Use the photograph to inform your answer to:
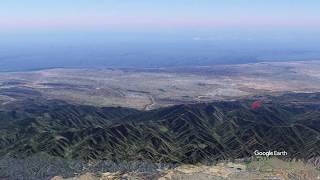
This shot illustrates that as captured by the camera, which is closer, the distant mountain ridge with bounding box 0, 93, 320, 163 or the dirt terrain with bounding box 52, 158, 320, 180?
the dirt terrain with bounding box 52, 158, 320, 180

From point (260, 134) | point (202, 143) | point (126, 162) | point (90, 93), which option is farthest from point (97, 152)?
point (90, 93)

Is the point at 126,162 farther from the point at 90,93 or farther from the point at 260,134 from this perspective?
the point at 90,93

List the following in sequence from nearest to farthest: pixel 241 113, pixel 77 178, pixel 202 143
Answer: pixel 77 178, pixel 202 143, pixel 241 113

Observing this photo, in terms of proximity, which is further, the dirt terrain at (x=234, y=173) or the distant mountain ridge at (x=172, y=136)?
the distant mountain ridge at (x=172, y=136)

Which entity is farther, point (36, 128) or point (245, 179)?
point (36, 128)

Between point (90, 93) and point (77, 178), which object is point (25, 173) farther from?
point (90, 93)

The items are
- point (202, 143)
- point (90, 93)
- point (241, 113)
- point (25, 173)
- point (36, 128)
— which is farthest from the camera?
point (90, 93)

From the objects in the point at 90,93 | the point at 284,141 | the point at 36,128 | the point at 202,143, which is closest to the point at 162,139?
the point at 202,143
